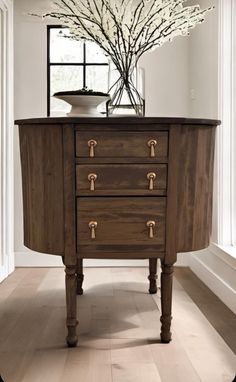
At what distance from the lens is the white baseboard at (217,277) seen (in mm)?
Answer: 2564

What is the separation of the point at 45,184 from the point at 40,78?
6.22ft

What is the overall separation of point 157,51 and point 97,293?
72.5 inches

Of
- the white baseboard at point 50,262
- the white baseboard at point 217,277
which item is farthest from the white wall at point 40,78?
the white baseboard at point 217,277

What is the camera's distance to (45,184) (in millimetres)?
1990

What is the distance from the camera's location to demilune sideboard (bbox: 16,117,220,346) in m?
1.95

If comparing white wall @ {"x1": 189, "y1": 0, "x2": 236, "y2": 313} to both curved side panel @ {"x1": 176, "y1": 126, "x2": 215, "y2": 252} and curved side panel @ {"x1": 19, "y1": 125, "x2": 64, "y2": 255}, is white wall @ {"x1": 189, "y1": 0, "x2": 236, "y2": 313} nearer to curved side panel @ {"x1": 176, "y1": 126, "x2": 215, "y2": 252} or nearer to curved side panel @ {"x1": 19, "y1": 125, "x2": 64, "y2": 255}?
curved side panel @ {"x1": 176, "y1": 126, "x2": 215, "y2": 252}

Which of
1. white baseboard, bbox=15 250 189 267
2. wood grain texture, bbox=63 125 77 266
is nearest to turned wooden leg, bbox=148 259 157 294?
white baseboard, bbox=15 250 189 267

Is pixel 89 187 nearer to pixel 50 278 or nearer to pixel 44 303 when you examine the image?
pixel 44 303

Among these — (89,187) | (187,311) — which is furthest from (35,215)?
(187,311)

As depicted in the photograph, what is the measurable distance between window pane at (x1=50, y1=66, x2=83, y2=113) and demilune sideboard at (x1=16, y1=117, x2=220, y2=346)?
1.78m

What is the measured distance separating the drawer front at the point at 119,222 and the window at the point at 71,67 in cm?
192

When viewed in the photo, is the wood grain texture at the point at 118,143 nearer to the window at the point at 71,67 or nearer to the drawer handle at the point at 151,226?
the drawer handle at the point at 151,226

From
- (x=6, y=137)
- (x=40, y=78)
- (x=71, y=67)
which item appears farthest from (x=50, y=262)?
(x=71, y=67)

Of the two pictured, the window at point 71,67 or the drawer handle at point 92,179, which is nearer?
the drawer handle at point 92,179
